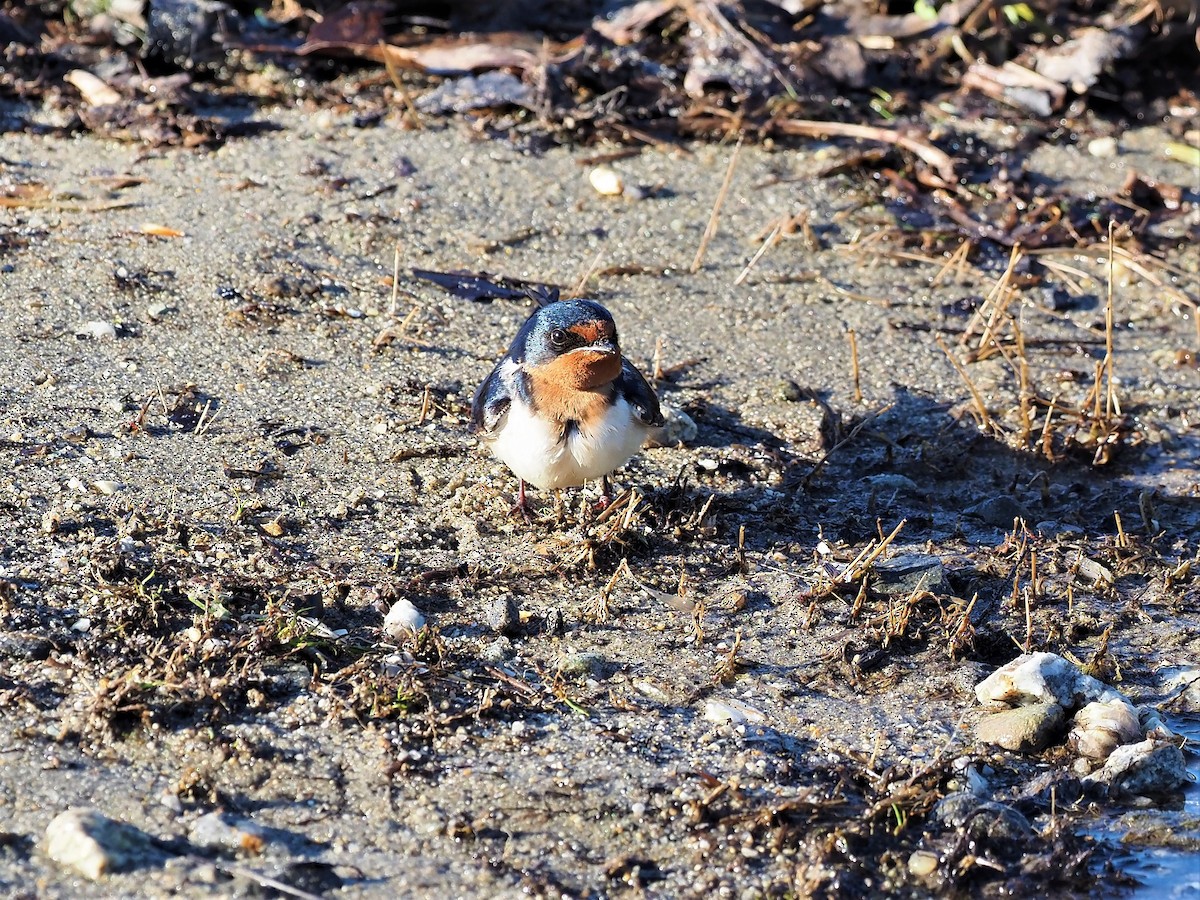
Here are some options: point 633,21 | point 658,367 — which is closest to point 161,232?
→ point 658,367

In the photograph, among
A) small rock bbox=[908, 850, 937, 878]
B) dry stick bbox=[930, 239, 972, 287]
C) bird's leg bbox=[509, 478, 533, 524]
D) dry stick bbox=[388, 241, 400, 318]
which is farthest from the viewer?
dry stick bbox=[930, 239, 972, 287]

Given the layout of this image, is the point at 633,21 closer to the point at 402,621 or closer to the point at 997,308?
the point at 997,308

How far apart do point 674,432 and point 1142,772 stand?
88.1 inches

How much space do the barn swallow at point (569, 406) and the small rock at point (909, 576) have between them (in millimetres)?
911

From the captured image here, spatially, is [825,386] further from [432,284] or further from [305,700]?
[305,700]

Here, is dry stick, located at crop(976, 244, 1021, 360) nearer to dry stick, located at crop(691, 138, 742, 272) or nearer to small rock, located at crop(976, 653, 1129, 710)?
dry stick, located at crop(691, 138, 742, 272)

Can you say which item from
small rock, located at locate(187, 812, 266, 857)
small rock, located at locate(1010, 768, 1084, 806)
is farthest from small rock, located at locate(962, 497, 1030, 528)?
small rock, located at locate(187, 812, 266, 857)

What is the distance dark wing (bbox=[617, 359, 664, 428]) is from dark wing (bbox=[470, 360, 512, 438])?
1.29 feet

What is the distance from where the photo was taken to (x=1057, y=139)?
791 cm

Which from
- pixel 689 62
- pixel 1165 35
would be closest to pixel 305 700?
pixel 689 62

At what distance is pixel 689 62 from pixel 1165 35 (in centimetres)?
275

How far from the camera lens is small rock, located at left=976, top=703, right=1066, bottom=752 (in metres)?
4.16

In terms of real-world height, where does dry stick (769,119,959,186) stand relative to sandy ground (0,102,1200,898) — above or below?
above

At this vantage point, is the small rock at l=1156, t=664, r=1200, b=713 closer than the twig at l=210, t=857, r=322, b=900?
No
